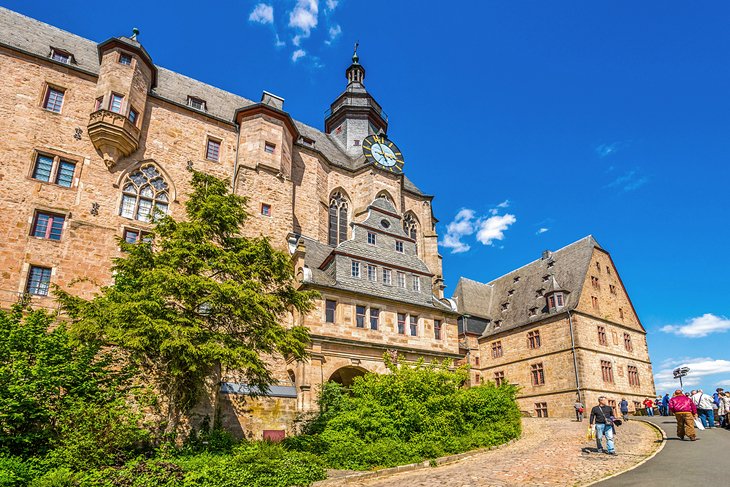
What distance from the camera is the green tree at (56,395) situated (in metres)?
12.9

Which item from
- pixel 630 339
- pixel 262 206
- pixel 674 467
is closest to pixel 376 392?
pixel 674 467

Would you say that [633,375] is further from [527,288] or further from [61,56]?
[61,56]

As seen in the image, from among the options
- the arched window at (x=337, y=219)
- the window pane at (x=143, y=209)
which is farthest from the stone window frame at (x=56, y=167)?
the arched window at (x=337, y=219)

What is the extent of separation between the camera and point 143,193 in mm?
25844

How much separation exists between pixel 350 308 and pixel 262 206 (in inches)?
308

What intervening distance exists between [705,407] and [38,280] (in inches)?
1099

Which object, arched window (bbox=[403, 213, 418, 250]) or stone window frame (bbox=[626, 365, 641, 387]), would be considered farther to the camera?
arched window (bbox=[403, 213, 418, 250])

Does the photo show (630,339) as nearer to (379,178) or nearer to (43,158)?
(379,178)

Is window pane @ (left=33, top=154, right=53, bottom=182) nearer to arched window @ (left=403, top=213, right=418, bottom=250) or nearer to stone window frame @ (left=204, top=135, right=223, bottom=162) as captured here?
stone window frame @ (left=204, top=135, right=223, bottom=162)

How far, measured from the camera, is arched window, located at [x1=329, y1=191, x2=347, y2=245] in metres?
34.2

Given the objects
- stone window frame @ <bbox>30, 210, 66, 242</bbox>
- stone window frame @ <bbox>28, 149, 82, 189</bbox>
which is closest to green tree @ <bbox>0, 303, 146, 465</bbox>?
stone window frame @ <bbox>30, 210, 66, 242</bbox>

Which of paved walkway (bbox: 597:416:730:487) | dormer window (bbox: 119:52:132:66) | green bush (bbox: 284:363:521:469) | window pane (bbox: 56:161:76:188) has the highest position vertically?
dormer window (bbox: 119:52:132:66)

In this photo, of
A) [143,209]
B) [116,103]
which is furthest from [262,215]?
[116,103]

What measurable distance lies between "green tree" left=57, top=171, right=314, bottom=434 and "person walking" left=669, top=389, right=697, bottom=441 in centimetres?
1241
